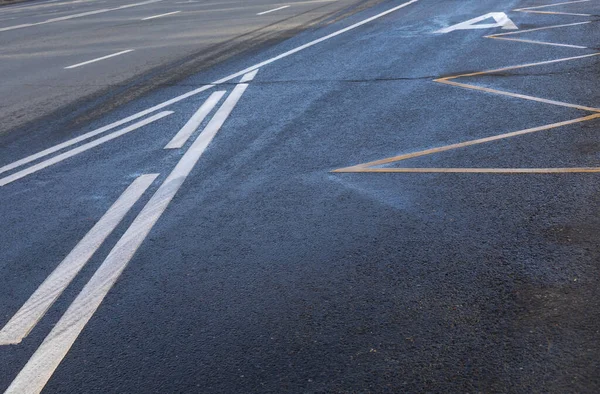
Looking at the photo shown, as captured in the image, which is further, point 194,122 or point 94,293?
point 194,122

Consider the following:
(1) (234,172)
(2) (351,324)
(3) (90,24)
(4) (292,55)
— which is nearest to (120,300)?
(2) (351,324)

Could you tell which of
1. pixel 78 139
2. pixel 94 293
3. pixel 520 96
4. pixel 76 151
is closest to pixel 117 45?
pixel 78 139

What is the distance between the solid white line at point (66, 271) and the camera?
4.77 metres

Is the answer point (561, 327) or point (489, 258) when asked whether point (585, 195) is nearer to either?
point (489, 258)

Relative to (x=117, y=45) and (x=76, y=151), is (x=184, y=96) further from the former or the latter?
(x=117, y=45)

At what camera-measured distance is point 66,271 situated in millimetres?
5492

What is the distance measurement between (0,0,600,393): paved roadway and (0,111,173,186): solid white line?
1.6 inches

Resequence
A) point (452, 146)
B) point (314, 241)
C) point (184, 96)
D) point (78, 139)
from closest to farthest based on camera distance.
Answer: point (314, 241)
point (452, 146)
point (78, 139)
point (184, 96)

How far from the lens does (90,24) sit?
23.0m

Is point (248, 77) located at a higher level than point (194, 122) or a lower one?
lower

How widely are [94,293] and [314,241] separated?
5.14 ft

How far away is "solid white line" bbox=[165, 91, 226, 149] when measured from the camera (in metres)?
8.62

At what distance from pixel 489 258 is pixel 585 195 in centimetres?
143

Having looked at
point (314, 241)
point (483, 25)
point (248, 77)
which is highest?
point (314, 241)
